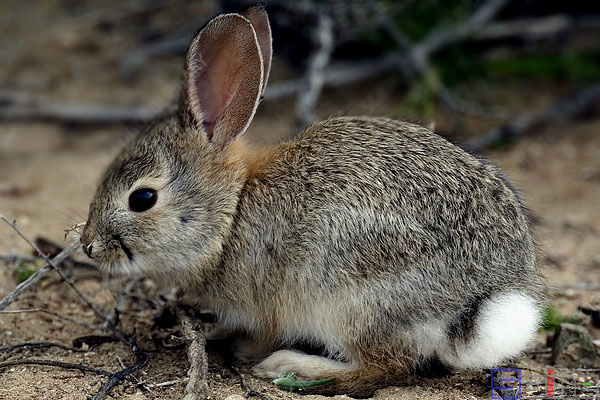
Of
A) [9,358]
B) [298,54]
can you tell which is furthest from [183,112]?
[298,54]

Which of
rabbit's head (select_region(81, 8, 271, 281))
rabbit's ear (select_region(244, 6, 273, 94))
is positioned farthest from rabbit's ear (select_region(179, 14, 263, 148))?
rabbit's ear (select_region(244, 6, 273, 94))

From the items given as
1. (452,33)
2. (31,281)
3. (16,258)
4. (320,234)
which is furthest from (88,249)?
(452,33)

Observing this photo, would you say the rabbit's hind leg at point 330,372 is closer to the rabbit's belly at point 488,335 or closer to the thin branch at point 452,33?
the rabbit's belly at point 488,335

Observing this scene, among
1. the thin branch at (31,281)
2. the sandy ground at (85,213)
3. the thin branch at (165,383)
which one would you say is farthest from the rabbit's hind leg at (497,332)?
the thin branch at (31,281)

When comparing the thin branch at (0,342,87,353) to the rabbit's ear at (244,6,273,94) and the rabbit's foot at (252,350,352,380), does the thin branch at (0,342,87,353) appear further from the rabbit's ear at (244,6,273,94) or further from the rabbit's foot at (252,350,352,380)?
the rabbit's ear at (244,6,273,94)

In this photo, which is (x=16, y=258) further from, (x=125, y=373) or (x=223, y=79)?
(x=223, y=79)
